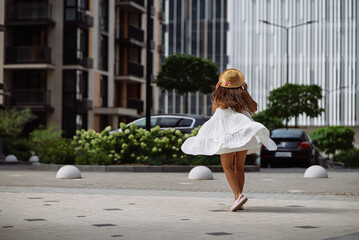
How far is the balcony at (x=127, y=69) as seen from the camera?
58875 mm

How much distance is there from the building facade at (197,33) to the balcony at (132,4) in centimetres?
2624

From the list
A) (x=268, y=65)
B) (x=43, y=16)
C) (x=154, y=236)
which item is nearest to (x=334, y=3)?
(x=268, y=65)

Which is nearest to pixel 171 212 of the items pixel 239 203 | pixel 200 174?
pixel 239 203

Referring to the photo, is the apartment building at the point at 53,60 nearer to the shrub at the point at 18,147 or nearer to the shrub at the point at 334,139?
the shrub at the point at 18,147

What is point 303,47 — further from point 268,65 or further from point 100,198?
point 100,198

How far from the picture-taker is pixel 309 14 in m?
86.7

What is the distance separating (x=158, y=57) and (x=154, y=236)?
203ft

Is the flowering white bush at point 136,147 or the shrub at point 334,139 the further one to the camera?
the shrub at point 334,139

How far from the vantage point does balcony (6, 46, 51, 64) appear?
5025 cm

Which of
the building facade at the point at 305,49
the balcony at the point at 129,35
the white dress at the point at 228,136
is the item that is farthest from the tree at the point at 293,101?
the white dress at the point at 228,136

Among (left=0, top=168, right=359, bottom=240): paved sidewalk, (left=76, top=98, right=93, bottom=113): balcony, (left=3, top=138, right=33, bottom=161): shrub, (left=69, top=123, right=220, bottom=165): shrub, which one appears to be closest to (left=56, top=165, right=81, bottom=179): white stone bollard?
(left=0, top=168, right=359, bottom=240): paved sidewalk

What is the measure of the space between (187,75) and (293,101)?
34.7 feet

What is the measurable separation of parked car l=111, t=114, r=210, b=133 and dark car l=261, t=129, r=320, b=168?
2.99m

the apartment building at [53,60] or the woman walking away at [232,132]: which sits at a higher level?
the apartment building at [53,60]
